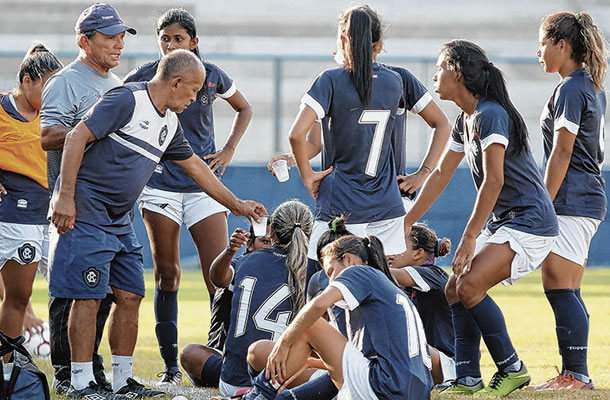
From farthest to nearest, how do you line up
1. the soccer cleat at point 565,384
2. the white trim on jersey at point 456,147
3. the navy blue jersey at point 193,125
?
1. the navy blue jersey at point 193,125
2. the white trim on jersey at point 456,147
3. the soccer cleat at point 565,384

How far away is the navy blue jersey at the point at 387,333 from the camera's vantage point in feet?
16.1

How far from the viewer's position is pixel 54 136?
6012 mm

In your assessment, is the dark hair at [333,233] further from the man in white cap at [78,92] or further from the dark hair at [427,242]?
the man in white cap at [78,92]

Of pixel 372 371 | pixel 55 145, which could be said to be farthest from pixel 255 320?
pixel 55 145

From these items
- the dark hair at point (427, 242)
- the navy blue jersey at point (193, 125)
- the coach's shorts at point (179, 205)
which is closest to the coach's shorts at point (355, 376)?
the dark hair at point (427, 242)

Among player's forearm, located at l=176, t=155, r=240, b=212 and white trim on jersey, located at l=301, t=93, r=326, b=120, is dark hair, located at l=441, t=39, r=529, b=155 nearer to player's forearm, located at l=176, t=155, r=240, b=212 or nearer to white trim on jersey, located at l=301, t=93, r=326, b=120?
white trim on jersey, located at l=301, t=93, r=326, b=120

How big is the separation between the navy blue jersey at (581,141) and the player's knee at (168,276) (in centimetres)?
232

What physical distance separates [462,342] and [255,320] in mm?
1181

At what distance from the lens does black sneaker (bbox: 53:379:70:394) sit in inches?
244

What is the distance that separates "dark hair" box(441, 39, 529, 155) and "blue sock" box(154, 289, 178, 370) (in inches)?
90.5

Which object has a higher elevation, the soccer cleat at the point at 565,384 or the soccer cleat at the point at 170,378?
the soccer cleat at the point at 565,384

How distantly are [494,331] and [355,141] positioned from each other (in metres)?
1.24

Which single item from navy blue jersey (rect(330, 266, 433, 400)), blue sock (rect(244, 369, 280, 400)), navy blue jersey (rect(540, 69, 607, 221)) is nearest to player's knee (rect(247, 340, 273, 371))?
blue sock (rect(244, 369, 280, 400))

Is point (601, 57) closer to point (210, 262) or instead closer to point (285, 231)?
point (285, 231)
